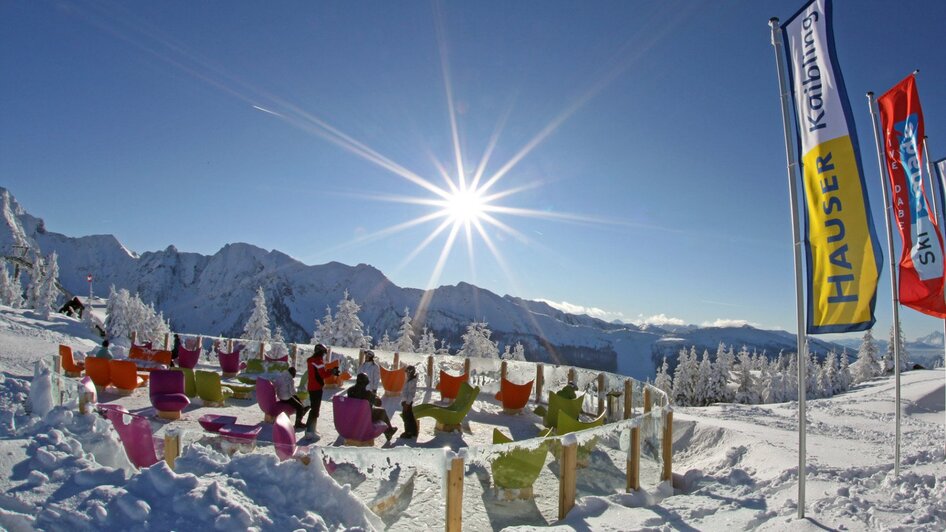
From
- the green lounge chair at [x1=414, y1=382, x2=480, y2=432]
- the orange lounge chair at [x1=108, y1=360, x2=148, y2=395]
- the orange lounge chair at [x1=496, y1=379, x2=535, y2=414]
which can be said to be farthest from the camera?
the orange lounge chair at [x1=496, y1=379, x2=535, y2=414]

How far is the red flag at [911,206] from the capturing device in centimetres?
716

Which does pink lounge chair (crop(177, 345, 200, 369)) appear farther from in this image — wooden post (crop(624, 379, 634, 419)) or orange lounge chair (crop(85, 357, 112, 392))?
wooden post (crop(624, 379, 634, 419))

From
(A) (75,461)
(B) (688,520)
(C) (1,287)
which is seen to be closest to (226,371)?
(A) (75,461)

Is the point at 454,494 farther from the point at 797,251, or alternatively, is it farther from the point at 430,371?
the point at 430,371

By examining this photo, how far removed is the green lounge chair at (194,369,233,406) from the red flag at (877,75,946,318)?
12526mm

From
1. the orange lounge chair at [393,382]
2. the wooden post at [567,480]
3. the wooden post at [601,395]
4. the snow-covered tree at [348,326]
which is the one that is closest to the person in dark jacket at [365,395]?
the wooden post at [567,480]

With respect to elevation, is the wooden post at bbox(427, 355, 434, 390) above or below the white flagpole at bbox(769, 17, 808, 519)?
below

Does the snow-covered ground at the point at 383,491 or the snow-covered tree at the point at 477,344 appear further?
the snow-covered tree at the point at 477,344

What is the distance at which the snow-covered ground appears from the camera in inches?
159

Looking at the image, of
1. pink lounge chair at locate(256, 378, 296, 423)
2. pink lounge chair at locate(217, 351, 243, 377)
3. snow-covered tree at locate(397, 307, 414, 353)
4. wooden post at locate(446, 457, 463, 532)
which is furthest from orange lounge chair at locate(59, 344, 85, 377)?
snow-covered tree at locate(397, 307, 414, 353)

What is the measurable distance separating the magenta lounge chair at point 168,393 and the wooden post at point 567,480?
7516mm

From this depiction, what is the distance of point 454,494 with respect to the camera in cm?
480

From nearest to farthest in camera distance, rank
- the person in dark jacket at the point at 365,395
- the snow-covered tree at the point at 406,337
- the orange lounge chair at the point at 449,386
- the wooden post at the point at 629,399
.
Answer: the person in dark jacket at the point at 365,395 → the wooden post at the point at 629,399 → the orange lounge chair at the point at 449,386 → the snow-covered tree at the point at 406,337

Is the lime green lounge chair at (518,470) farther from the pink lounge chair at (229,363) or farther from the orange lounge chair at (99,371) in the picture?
the pink lounge chair at (229,363)
